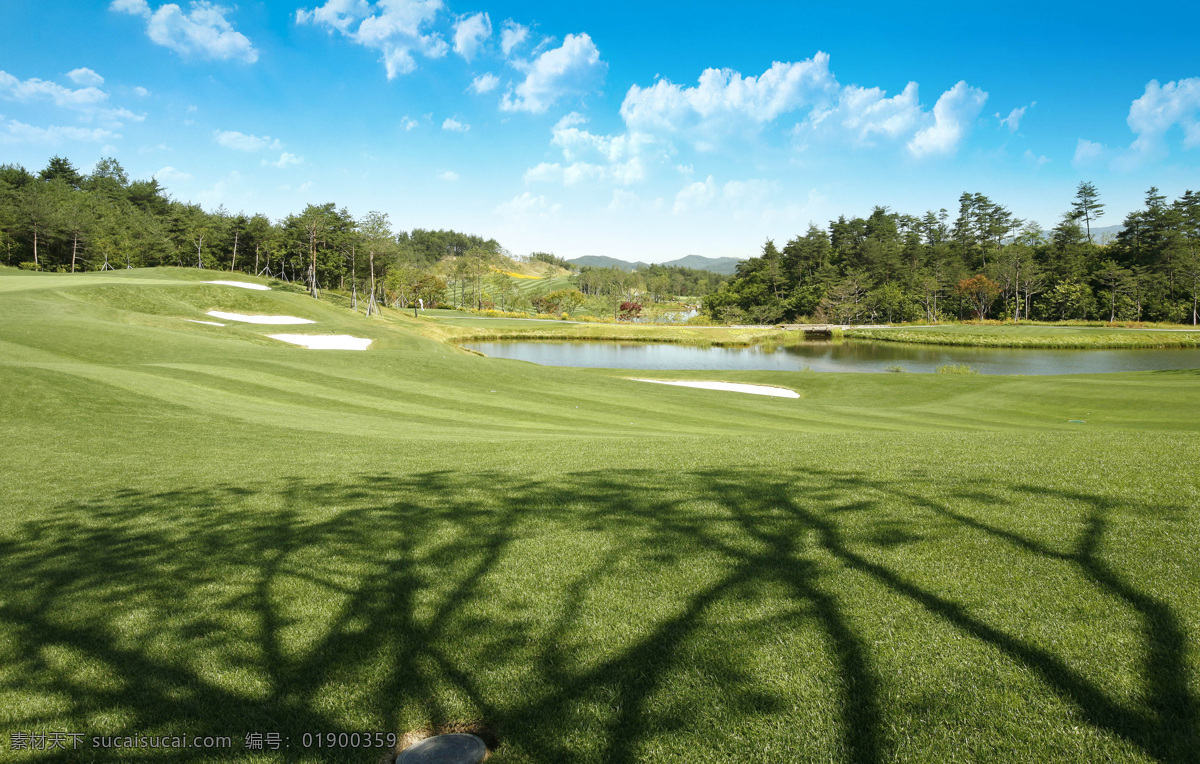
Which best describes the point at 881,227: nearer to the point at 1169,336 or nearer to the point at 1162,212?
the point at 1162,212

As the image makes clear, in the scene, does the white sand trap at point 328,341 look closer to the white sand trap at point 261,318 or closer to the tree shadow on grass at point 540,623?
the white sand trap at point 261,318

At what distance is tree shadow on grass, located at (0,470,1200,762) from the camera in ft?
9.80

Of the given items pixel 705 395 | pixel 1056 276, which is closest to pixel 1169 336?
pixel 1056 276

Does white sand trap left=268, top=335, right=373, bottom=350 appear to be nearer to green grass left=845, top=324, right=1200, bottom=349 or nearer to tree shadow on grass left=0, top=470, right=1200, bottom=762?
tree shadow on grass left=0, top=470, right=1200, bottom=762

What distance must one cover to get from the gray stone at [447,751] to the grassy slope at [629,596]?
144 millimetres

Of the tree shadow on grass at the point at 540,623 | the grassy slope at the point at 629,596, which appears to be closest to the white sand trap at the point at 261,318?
the grassy slope at the point at 629,596

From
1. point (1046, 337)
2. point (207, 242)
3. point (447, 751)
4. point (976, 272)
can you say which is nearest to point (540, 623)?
point (447, 751)

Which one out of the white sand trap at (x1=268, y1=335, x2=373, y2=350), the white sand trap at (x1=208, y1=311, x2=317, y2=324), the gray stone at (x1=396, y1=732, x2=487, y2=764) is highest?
the white sand trap at (x1=208, y1=311, x2=317, y2=324)

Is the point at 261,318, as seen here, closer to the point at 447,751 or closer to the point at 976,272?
the point at 447,751

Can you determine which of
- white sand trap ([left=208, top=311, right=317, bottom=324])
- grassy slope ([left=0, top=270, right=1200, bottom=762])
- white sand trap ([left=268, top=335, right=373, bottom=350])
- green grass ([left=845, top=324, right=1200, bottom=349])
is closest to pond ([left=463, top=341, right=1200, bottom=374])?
green grass ([left=845, top=324, right=1200, bottom=349])

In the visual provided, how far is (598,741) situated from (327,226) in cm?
7166

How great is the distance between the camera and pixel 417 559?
498 cm

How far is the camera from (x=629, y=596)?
4234mm

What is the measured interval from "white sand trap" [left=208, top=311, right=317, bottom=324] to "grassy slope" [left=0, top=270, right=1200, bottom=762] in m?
29.2
